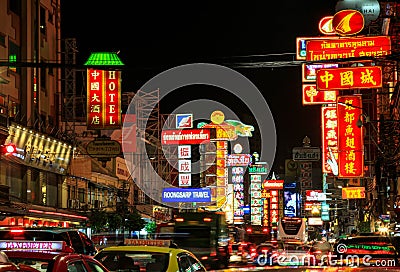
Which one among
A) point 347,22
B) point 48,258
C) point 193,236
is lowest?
point 193,236

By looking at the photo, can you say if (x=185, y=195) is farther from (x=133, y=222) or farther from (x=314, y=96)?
(x=314, y=96)

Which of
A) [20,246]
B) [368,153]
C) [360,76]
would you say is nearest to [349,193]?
[368,153]

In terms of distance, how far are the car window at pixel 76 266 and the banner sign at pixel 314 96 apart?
3525 centimetres

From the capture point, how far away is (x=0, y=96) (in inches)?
1469

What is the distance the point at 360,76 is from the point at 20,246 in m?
25.3

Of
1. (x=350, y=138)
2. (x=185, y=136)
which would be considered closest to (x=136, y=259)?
(x=350, y=138)

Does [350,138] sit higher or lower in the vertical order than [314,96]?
lower

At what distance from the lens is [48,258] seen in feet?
32.7

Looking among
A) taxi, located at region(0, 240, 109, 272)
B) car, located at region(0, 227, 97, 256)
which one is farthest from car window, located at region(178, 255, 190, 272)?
car, located at region(0, 227, 97, 256)

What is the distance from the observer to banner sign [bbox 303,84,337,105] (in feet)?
145

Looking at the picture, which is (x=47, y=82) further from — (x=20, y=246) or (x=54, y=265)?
(x=54, y=265)

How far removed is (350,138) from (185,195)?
121 feet

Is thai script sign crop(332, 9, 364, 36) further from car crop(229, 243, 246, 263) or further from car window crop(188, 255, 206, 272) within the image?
car window crop(188, 255, 206, 272)

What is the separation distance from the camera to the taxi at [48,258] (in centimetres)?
902
